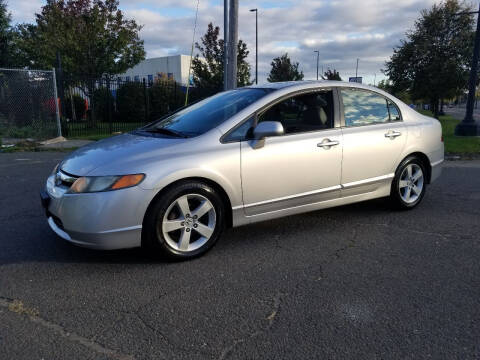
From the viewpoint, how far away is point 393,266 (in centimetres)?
344

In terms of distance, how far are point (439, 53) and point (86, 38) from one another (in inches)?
666

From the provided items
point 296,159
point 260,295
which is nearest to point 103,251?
point 260,295

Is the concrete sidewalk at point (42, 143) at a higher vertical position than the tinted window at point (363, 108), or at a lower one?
lower

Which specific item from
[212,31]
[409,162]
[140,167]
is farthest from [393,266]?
[212,31]

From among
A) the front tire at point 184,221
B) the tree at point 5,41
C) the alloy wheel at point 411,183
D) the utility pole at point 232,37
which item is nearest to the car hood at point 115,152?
the front tire at point 184,221

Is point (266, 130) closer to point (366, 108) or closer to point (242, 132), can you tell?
point (242, 132)

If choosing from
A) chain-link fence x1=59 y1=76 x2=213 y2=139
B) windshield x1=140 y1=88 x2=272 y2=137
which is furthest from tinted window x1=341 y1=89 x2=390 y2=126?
chain-link fence x1=59 y1=76 x2=213 y2=139

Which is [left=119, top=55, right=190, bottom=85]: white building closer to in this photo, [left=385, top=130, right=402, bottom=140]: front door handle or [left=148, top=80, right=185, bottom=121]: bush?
[left=148, top=80, right=185, bottom=121]: bush

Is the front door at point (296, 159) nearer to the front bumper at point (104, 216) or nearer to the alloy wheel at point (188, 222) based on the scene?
the alloy wheel at point (188, 222)

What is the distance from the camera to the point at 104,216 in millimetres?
3158

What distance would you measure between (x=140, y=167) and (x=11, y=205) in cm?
295

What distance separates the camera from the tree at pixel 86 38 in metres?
18.9

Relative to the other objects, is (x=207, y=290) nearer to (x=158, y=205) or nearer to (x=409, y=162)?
(x=158, y=205)

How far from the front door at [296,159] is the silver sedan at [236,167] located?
10 millimetres
